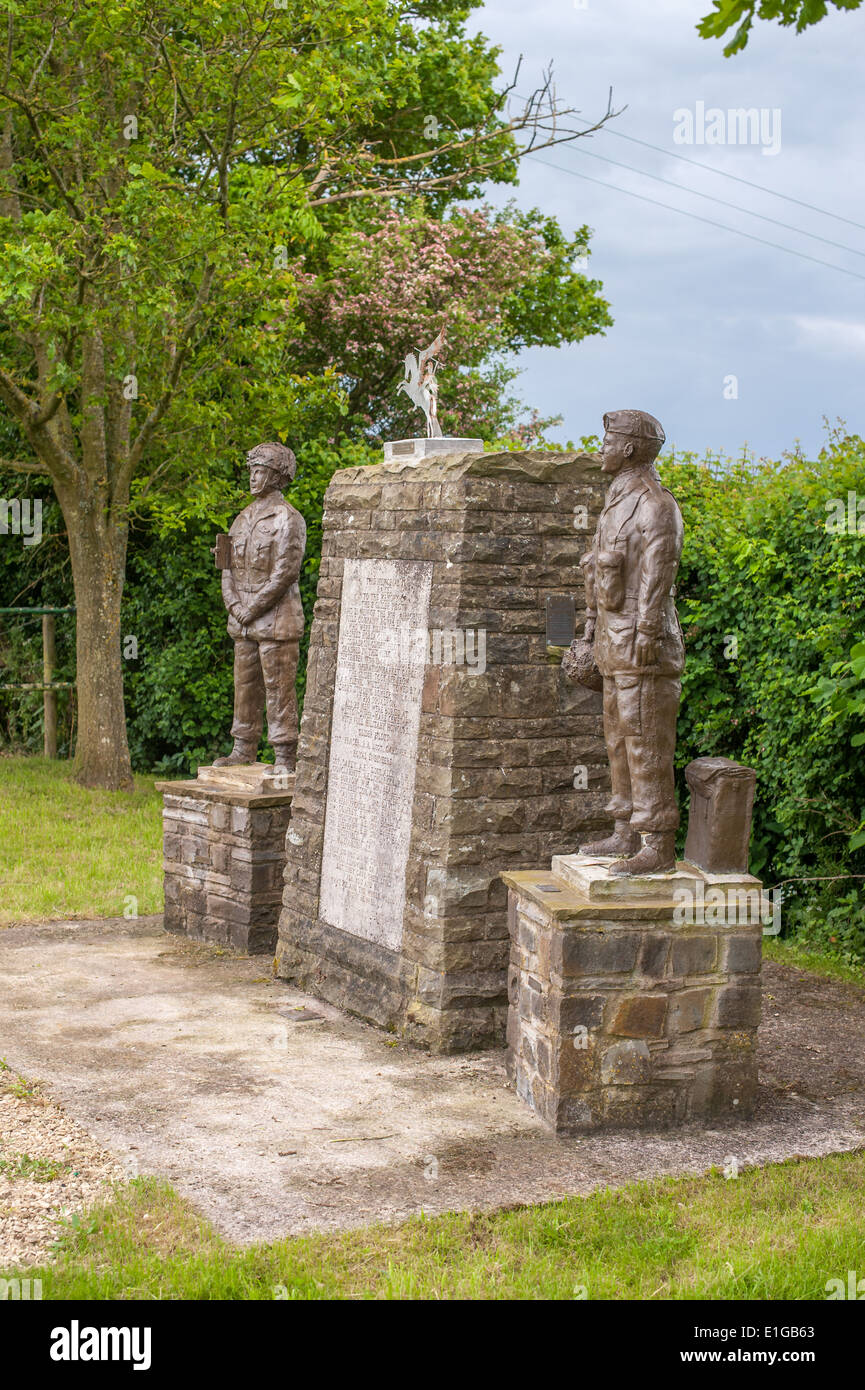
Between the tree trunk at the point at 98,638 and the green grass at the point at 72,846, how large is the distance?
30 cm

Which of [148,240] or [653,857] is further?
[148,240]

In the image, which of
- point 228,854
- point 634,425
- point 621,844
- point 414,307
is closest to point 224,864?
point 228,854

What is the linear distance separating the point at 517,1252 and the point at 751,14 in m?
3.52

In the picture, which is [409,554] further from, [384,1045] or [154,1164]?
Result: [154,1164]

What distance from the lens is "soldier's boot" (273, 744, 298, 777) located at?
28.2ft

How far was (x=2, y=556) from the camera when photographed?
53.6ft

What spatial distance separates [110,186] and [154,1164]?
10378 millimetres

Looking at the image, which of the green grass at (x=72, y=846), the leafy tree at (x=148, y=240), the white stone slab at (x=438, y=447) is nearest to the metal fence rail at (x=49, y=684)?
the green grass at (x=72, y=846)

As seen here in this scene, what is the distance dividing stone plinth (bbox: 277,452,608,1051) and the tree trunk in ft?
22.7

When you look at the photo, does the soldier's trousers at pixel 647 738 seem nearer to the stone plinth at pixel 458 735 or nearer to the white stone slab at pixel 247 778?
the stone plinth at pixel 458 735

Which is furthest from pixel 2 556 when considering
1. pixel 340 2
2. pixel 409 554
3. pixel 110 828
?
pixel 409 554

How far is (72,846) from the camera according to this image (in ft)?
37.1

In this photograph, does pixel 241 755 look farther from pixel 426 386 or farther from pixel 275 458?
pixel 426 386

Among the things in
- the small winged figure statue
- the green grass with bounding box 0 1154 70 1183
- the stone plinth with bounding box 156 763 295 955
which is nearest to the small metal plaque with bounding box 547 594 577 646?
the small winged figure statue
